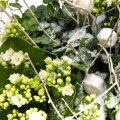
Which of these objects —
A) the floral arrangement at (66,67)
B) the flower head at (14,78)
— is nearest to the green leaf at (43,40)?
the floral arrangement at (66,67)

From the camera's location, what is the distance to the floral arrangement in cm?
67

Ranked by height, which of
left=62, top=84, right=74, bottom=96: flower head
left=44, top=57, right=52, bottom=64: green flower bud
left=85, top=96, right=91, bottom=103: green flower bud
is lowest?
left=85, top=96, right=91, bottom=103: green flower bud

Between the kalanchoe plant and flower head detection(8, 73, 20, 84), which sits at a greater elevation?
the kalanchoe plant

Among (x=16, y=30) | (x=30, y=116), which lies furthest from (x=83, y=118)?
(x=16, y=30)

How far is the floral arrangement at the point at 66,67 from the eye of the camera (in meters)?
0.67

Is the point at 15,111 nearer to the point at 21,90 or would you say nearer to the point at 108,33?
the point at 21,90

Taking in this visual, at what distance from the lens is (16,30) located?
724 millimetres

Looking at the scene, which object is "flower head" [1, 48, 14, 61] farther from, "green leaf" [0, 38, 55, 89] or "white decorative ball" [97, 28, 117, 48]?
"white decorative ball" [97, 28, 117, 48]

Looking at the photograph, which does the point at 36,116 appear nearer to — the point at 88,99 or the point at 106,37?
the point at 88,99

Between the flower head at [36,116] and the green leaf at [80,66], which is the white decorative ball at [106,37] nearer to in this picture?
the green leaf at [80,66]

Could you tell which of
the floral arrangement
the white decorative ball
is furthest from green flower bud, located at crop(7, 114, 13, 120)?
the white decorative ball

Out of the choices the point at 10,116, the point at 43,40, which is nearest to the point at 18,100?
the point at 10,116

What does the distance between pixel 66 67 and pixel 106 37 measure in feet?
0.32

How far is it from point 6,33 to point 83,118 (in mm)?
206
